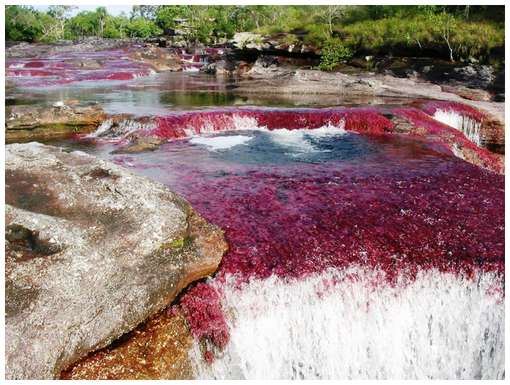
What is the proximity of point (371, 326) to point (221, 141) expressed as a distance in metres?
11.7

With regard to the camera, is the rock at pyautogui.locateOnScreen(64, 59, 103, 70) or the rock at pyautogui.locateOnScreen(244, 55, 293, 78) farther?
the rock at pyautogui.locateOnScreen(64, 59, 103, 70)

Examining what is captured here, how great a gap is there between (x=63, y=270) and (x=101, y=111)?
16.1m

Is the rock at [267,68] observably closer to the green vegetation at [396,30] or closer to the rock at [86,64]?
the green vegetation at [396,30]

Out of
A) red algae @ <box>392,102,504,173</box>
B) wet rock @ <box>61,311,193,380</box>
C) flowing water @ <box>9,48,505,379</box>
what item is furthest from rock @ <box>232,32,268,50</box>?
wet rock @ <box>61,311,193,380</box>

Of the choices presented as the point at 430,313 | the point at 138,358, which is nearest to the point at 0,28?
the point at 138,358

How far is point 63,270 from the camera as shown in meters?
6.62

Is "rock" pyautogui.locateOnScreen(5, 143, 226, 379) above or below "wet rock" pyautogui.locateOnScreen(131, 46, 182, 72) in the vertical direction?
below

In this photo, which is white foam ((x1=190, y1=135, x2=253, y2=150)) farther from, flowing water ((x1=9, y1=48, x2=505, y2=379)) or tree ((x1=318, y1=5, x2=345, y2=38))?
tree ((x1=318, y1=5, x2=345, y2=38))

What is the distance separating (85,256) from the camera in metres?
6.95

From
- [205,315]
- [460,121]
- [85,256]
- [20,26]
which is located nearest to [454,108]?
[460,121]

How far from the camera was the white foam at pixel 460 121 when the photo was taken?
25.4m

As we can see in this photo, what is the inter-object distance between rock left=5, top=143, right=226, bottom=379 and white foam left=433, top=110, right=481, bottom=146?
21.1m

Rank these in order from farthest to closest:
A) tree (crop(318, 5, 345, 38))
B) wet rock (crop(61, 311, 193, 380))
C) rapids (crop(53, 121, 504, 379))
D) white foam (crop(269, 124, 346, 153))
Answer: tree (crop(318, 5, 345, 38)) → white foam (crop(269, 124, 346, 153)) → rapids (crop(53, 121, 504, 379)) → wet rock (crop(61, 311, 193, 380))

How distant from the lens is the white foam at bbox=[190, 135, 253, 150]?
17297 millimetres
